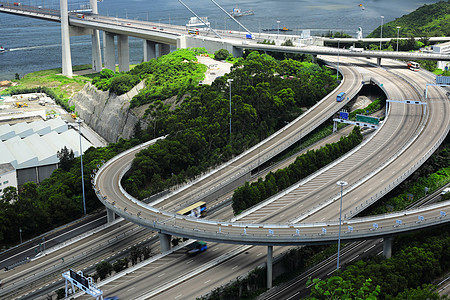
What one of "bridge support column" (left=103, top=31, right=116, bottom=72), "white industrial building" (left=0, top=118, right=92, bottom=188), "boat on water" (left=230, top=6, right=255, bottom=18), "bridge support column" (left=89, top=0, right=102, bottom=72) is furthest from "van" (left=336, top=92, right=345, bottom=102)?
"boat on water" (left=230, top=6, right=255, bottom=18)

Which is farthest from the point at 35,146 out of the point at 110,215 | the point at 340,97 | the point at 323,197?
the point at 340,97

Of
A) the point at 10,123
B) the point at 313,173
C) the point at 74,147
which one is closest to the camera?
the point at 313,173

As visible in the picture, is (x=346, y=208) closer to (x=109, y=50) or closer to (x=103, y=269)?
(x=103, y=269)

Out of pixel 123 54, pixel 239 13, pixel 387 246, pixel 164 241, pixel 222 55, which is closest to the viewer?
pixel 387 246

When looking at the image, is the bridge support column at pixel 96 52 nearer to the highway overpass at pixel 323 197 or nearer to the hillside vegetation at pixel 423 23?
the hillside vegetation at pixel 423 23

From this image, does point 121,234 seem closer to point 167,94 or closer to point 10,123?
point 167,94

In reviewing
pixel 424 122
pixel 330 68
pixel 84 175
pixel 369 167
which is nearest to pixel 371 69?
pixel 330 68
